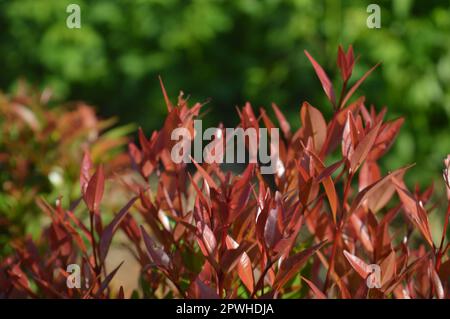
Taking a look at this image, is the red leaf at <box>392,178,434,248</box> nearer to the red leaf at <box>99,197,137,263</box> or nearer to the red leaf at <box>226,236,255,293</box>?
the red leaf at <box>226,236,255,293</box>

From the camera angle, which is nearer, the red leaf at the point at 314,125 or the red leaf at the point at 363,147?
the red leaf at the point at 363,147

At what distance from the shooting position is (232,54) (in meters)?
6.28

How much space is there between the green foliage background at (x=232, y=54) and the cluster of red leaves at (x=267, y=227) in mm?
3362

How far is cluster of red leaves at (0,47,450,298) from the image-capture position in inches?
58.6

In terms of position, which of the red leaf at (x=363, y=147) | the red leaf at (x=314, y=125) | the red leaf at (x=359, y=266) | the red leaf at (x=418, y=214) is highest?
the red leaf at (x=314, y=125)

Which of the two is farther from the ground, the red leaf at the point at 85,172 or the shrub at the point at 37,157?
the shrub at the point at 37,157

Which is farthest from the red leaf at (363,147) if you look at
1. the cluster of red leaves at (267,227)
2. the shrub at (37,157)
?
the shrub at (37,157)

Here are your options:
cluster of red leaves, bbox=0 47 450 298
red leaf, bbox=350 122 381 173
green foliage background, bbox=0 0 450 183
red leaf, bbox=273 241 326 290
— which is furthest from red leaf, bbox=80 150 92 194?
green foliage background, bbox=0 0 450 183

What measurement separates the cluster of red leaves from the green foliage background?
11.0 feet

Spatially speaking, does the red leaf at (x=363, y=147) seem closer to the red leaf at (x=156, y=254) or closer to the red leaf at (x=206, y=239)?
the red leaf at (x=206, y=239)

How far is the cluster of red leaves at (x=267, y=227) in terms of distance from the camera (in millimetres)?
1488

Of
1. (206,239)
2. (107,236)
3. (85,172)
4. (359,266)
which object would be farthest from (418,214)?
(85,172)
